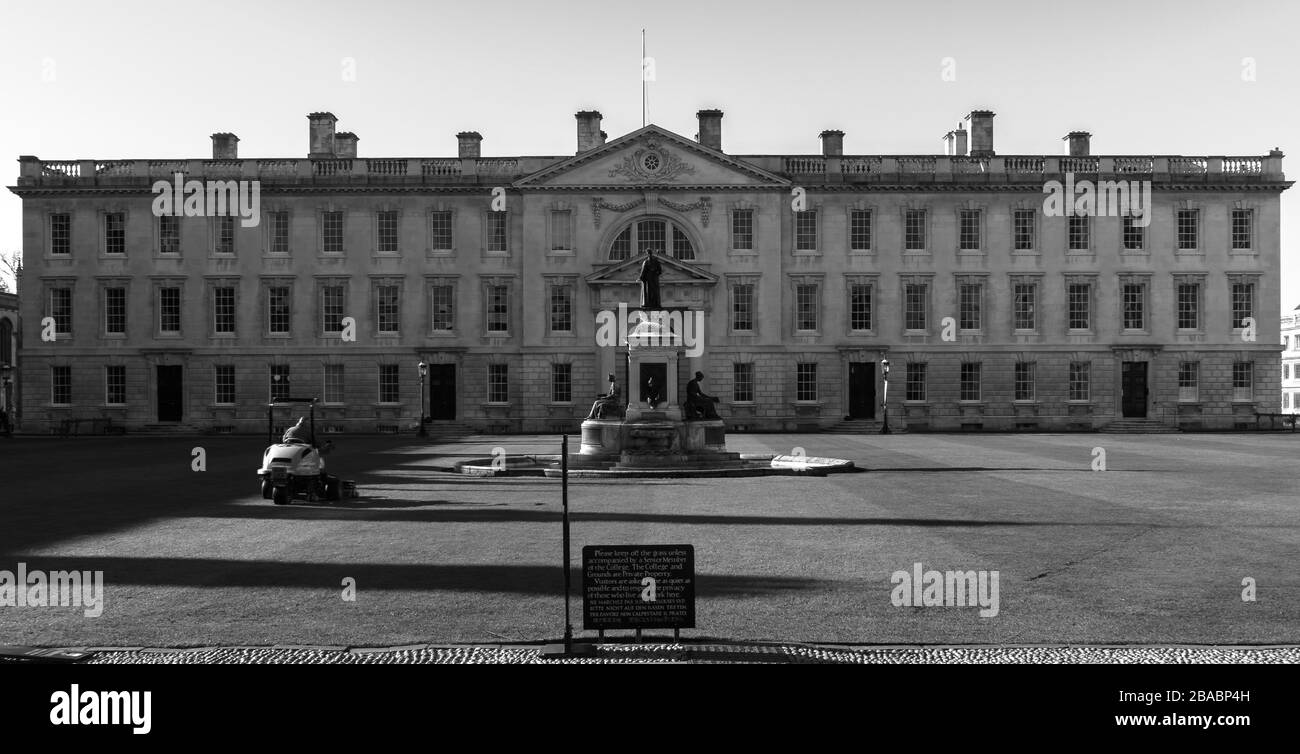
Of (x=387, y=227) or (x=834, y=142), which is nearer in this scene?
(x=387, y=227)

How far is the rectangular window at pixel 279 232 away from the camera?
57375mm

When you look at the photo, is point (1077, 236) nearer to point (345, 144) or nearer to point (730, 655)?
point (345, 144)

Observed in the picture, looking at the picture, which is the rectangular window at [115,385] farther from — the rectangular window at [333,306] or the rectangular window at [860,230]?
the rectangular window at [860,230]

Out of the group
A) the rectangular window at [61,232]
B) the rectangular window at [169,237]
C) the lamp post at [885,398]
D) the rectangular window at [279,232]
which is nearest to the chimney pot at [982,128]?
the lamp post at [885,398]

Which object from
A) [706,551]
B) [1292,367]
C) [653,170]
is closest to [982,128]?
[653,170]

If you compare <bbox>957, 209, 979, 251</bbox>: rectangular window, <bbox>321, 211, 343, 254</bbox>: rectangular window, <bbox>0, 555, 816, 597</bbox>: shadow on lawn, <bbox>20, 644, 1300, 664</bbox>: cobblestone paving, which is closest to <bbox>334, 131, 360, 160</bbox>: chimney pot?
<bbox>321, 211, 343, 254</bbox>: rectangular window

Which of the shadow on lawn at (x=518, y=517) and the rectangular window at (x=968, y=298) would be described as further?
the rectangular window at (x=968, y=298)

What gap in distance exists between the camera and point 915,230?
188 ft

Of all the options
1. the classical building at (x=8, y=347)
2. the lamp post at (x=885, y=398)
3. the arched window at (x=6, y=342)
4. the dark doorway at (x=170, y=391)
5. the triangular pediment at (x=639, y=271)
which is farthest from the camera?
the arched window at (x=6, y=342)

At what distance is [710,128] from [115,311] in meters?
30.6

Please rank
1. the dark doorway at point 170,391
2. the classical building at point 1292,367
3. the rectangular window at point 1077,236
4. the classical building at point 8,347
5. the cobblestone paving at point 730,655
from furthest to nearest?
the classical building at point 1292,367 → the classical building at point 8,347 → the dark doorway at point 170,391 → the rectangular window at point 1077,236 → the cobblestone paving at point 730,655

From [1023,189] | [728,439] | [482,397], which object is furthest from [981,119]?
[482,397]

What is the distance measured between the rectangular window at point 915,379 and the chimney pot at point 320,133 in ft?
101

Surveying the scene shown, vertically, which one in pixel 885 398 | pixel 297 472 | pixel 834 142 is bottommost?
pixel 297 472
